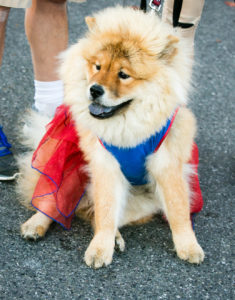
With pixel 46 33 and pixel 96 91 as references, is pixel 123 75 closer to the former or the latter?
pixel 96 91

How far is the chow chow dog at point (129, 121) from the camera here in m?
2.10

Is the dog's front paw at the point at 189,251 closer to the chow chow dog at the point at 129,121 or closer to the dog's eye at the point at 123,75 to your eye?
the chow chow dog at the point at 129,121

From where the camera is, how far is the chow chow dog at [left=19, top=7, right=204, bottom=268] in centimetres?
210

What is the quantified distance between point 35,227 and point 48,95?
43.8 inches

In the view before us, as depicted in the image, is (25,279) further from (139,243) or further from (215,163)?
(215,163)

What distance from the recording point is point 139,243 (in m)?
2.46

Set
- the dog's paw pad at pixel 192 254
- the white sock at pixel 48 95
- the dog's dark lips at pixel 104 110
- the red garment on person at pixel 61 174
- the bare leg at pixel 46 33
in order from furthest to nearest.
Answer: the white sock at pixel 48 95
the bare leg at pixel 46 33
the red garment on person at pixel 61 174
the dog's paw pad at pixel 192 254
the dog's dark lips at pixel 104 110

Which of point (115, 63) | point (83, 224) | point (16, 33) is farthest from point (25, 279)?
point (16, 33)

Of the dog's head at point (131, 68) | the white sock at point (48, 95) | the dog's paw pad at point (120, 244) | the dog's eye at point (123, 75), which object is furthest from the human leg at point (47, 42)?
the dog's paw pad at point (120, 244)

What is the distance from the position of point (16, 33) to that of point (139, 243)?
3.20m

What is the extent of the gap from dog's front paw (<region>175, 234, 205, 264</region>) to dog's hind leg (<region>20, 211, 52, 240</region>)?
0.70 metres

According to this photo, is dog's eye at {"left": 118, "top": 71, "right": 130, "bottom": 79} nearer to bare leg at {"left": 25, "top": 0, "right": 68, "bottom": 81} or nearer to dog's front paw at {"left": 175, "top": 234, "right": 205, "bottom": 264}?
dog's front paw at {"left": 175, "top": 234, "right": 205, "bottom": 264}

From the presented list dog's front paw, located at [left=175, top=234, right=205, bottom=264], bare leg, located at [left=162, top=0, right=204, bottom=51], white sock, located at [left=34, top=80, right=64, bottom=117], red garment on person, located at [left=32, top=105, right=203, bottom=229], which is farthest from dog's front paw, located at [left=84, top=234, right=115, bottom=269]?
bare leg, located at [left=162, top=0, right=204, bottom=51]

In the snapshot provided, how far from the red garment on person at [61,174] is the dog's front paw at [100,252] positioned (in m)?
0.23
